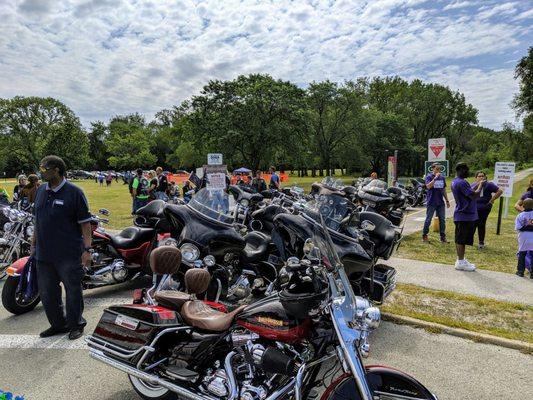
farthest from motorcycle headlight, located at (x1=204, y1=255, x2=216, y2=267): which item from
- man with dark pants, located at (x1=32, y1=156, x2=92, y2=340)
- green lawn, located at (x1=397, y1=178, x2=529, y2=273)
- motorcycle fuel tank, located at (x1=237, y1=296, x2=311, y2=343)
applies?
green lawn, located at (x1=397, y1=178, x2=529, y2=273)

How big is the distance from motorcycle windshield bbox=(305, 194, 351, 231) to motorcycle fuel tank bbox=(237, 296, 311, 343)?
1.73 meters

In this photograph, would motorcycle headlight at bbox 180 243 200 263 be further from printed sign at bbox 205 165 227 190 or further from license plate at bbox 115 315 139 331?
printed sign at bbox 205 165 227 190

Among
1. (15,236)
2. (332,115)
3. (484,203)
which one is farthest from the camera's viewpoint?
(332,115)

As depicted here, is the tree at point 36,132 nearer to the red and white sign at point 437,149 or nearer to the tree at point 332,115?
the tree at point 332,115

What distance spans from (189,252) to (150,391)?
5.99 feet

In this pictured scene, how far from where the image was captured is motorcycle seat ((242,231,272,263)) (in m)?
5.20

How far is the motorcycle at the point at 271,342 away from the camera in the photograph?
91.0 inches

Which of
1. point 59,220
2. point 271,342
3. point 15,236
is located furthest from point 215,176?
point 271,342

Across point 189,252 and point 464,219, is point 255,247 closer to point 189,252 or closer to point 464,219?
point 189,252

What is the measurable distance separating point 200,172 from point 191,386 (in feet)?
41.6

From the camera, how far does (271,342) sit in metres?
2.56

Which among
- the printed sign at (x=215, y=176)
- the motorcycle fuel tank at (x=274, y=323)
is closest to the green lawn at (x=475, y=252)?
the printed sign at (x=215, y=176)

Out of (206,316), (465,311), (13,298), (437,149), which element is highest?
(437,149)

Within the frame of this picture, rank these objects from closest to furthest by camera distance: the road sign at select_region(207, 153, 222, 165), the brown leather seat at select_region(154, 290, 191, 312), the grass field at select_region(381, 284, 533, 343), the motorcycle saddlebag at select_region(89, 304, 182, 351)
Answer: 1. the motorcycle saddlebag at select_region(89, 304, 182, 351)
2. the brown leather seat at select_region(154, 290, 191, 312)
3. the grass field at select_region(381, 284, 533, 343)
4. the road sign at select_region(207, 153, 222, 165)
